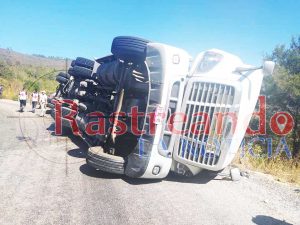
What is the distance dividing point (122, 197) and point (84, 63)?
5.14 m

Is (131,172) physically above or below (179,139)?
below

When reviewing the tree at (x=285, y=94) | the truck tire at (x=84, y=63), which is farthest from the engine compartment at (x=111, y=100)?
the tree at (x=285, y=94)

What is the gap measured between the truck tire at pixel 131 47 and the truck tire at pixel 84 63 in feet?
9.85

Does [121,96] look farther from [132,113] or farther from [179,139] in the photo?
[179,139]

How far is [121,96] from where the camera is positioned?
18.6 feet

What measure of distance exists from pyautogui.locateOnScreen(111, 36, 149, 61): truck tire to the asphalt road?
2163 mm

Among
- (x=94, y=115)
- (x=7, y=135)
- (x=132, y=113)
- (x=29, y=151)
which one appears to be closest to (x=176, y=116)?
(x=132, y=113)

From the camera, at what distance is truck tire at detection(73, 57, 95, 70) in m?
8.36

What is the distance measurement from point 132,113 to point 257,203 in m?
2.66

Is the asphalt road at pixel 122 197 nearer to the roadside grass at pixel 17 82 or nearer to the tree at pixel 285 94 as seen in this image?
the tree at pixel 285 94

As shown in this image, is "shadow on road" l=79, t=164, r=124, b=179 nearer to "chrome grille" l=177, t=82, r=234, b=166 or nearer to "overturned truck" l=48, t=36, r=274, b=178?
"overturned truck" l=48, t=36, r=274, b=178

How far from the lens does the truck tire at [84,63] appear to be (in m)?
8.36

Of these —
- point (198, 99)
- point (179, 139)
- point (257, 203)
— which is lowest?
point (257, 203)

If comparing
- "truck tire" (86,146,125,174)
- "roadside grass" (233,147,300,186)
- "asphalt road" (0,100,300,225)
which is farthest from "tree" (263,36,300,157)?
"truck tire" (86,146,125,174)
